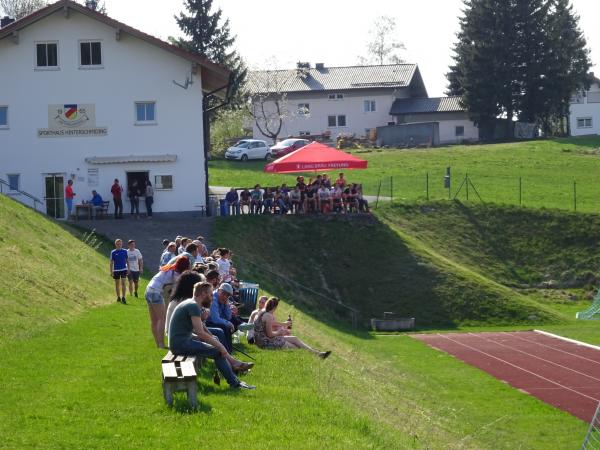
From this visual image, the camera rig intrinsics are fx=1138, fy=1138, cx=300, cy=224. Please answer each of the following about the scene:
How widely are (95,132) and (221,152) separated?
1209 inches

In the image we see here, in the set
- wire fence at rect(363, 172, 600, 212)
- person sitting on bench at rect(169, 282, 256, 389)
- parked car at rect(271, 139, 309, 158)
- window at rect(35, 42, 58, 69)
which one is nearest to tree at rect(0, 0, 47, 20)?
parked car at rect(271, 139, 309, 158)

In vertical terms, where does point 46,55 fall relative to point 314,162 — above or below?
above

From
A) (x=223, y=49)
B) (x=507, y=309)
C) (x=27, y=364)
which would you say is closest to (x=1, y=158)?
(x=507, y=309)

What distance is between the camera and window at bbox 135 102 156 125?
44.2 metres

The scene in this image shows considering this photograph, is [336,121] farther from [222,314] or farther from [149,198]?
[222,314]

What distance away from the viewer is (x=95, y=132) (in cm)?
4394

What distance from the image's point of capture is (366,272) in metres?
42.2

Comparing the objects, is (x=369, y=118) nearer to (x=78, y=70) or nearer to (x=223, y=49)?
(x=223, y=49)

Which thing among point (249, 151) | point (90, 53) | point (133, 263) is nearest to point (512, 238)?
point (90, 53)

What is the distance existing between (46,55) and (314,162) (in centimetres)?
1112

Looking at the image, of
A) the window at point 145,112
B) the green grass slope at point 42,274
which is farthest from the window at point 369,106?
the green grass slope at point 42,274

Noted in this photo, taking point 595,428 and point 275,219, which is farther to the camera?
point 275,219

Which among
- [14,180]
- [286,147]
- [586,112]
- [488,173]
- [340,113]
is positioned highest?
[340,113]

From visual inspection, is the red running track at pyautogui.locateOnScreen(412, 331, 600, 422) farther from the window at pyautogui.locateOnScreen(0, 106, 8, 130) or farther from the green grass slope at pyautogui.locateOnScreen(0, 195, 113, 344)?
the window at pyautogui.locateOnScreen(0, 106, 8, 130)
